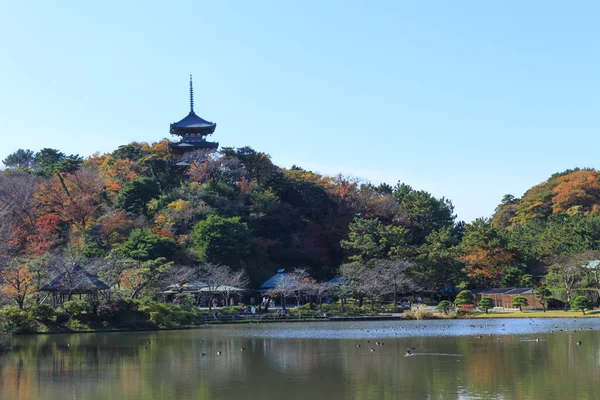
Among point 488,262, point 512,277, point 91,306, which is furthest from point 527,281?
point 91,306

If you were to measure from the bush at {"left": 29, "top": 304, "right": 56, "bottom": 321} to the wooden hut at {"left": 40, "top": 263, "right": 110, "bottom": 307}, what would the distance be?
7.13 ft

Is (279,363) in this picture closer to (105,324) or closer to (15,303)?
(105,324)

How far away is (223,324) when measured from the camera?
138 ft

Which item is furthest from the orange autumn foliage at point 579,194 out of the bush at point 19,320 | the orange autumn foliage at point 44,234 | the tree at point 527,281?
the bush at point 19,320

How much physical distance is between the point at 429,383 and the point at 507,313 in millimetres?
28842

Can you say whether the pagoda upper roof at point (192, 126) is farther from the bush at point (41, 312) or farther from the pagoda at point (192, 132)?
the bush at point (41, 312)

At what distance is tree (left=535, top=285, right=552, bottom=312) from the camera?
45.1 metres

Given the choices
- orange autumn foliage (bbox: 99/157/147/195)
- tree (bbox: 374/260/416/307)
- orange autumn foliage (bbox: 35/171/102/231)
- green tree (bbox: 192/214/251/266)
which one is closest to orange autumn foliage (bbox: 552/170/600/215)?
tree (bbox: 374/260/416/307)

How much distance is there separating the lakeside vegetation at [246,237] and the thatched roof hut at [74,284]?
847mm

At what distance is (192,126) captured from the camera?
69.9 metres

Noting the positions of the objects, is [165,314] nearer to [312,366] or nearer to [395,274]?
[395,274]

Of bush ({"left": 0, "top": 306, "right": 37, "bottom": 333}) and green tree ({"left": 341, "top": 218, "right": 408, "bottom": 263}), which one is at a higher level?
green tree ({"left": 341, "top": 218, "right": 408, "bottom": 263})

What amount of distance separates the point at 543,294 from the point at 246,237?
2059 cm

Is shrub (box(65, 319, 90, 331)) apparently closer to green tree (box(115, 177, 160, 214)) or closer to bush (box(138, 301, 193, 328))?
bush (box(138, 301, 193, 328))
